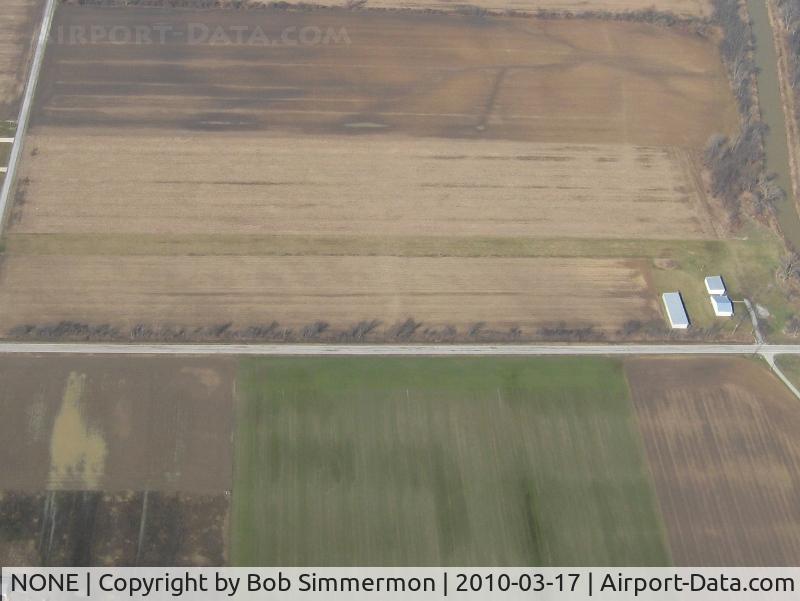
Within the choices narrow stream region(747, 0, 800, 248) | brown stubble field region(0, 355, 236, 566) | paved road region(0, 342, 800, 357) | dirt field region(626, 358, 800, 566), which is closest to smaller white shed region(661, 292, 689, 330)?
paved road region(0, 342, 800, 357)

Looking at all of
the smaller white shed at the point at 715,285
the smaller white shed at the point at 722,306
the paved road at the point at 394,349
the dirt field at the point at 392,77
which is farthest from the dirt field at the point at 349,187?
the paved road at the point at 394,349

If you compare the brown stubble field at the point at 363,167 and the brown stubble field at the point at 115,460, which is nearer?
the brown stubble field at the point at 115,460

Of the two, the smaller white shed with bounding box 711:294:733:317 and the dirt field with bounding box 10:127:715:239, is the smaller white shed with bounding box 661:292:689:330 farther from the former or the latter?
the dirt field with bounding box 10:127:715:239

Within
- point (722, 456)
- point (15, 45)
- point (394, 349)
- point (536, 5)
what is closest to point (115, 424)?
point (394, 349)

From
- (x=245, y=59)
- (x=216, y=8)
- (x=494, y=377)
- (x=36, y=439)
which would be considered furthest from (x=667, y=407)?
(x=216, y=8)

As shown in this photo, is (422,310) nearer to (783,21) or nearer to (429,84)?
(429,84)

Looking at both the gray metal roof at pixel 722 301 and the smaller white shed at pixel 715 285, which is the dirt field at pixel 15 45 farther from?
the gray metal roof at pixel 722 301
